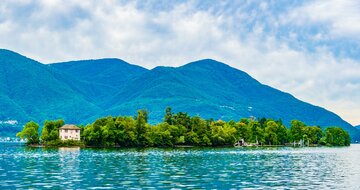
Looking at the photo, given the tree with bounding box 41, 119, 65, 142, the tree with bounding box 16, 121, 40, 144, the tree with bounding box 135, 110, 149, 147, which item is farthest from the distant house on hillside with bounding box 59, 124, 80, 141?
the tree with bounding box 135, 110, 149, 147

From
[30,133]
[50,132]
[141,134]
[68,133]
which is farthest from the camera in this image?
[30,133]

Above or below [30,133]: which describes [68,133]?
below

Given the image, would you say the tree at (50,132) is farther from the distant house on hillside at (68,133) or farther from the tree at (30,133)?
the tree at (30,133)

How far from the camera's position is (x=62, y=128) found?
647 ft

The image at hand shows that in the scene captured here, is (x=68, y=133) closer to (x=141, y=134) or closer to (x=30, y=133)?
(x=30, y=133)

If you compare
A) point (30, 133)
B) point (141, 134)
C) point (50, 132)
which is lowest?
point (141, 134)

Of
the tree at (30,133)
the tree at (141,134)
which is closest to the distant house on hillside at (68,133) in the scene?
the tree at (30,133)

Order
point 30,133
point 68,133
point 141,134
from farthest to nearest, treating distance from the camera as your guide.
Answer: point 30,133 → point 68,133 → point 141,134

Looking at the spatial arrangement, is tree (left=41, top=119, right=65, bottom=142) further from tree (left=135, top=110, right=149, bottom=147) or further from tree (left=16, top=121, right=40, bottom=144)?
tree (left=135, top=110, right=149, bottom=147)

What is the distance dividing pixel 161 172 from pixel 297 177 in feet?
52.8

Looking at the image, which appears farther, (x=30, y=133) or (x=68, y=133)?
(x=30, y=133)

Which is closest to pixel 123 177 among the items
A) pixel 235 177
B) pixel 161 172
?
pixel 161 172

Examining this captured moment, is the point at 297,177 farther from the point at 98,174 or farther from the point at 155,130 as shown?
the point at 155,130

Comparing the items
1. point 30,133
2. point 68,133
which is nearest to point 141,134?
point 68,133
